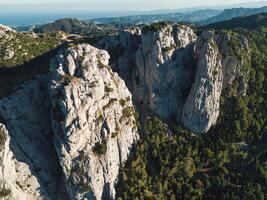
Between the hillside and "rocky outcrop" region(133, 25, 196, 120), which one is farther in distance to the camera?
"rocky outcrop" region(133, 25, 196, 120)

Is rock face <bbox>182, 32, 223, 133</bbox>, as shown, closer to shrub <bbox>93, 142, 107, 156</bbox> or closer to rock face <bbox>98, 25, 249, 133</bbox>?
rock face <bbox>98, 25, 249, 133</bbox>

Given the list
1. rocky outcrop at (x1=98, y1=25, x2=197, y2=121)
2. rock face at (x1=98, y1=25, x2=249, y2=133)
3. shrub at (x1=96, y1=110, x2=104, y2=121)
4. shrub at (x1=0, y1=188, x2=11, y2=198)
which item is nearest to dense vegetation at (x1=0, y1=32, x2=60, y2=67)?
rocky outcrop at (x1=98, y1=25, x2=197, y2=121)

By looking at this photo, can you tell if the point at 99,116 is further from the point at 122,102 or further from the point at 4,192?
the point at 4,192

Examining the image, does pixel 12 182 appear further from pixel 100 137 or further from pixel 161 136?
pixel 161 136

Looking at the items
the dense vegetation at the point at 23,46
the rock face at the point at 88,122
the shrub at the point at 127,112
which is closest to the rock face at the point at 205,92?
the shrub at the point at 127,112

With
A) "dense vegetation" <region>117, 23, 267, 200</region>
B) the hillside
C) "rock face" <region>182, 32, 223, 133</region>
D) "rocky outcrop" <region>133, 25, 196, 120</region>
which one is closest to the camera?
the hillside

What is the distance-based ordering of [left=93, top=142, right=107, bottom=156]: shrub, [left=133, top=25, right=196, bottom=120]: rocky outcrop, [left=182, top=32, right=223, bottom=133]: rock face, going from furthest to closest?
[left=133, top=25, right=196, bottom=120]: rocky outcrop
[left=182, top=32, right=223, bottom=133]: rock face
[left=93, top=142, right=107, bottom=156]: shrub

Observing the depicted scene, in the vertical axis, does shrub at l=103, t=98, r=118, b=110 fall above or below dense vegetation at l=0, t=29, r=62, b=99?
below
